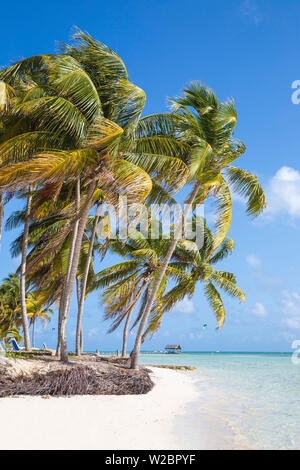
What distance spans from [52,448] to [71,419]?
178 cm

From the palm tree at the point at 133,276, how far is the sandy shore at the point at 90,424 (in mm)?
7726

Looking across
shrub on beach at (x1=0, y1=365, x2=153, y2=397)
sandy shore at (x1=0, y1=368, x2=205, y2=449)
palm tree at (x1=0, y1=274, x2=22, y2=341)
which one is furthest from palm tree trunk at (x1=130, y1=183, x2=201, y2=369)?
palm tree at (x1=0, y1=274, x2=22, y2=341)

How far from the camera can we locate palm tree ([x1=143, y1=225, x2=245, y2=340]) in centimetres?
1961

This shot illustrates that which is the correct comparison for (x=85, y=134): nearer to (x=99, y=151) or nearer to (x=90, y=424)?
(x=99, y=151)

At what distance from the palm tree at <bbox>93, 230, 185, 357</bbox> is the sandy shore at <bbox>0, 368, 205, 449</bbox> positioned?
7.73 metres

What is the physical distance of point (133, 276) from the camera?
18016mm

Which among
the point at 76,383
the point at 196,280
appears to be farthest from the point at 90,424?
the point at 196,280

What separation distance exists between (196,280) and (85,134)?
37.0 ft

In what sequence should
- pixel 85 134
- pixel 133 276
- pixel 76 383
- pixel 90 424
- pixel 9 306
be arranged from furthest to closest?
pixel 9 306, pixel 133 276, pixel 85 134, pixel 76 383, pixel 90 424

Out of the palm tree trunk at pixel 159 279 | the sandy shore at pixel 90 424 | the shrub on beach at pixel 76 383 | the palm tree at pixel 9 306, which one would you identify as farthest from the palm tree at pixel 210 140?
the palm tree at pixel 9 306

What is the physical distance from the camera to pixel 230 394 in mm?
13266

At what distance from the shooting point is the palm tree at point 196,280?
64.3 feet

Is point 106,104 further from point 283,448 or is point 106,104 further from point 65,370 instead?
point 283,448
